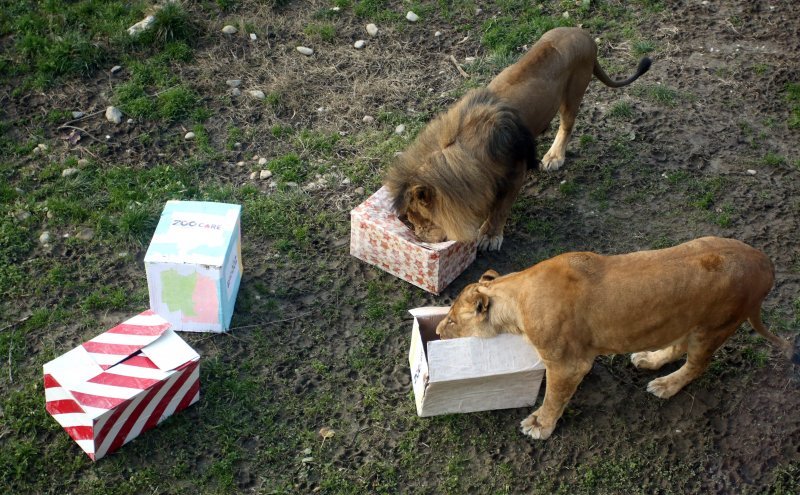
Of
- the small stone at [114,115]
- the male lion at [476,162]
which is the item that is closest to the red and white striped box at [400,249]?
the male lion at [476,162]

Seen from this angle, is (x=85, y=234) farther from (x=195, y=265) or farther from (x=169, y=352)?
(x=169, y=352)

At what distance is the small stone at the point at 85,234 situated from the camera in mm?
6184

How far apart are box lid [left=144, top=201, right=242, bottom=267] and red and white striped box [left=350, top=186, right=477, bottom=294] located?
0.92m

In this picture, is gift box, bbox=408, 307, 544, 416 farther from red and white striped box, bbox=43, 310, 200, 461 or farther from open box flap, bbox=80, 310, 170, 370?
open box flap, bbox=80, 310, 170, 370

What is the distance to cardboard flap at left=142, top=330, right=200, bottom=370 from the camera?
4820mm

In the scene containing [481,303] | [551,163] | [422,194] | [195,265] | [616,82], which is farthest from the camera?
[616,82]

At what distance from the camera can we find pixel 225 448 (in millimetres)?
4832

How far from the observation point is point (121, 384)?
Result: 15.4ft

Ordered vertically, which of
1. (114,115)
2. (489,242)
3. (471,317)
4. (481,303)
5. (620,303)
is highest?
(620,303)

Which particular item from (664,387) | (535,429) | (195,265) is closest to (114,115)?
(195,265)

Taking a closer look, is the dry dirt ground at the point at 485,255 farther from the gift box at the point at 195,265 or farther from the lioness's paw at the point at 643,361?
the gift box at the point at 195,265

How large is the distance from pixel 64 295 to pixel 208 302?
117cm

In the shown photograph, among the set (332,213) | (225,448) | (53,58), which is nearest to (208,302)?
(225,448)

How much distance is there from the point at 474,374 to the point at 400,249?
4.27 feet
